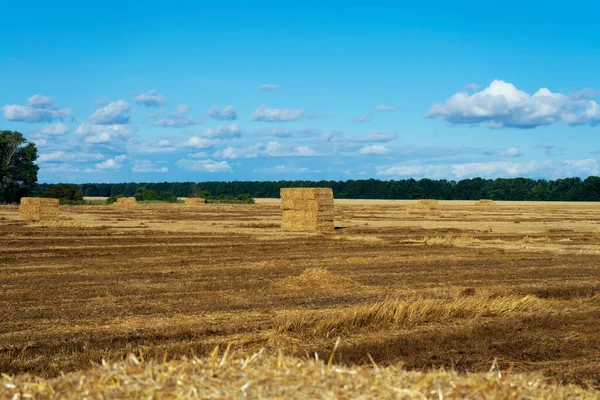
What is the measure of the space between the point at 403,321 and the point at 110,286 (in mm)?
7257

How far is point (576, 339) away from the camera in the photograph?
10.8 meters

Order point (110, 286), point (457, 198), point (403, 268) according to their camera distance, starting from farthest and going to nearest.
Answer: point (457, 198), point (403, 268), point (110, 286)

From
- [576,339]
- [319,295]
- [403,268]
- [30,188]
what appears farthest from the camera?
[30,188]

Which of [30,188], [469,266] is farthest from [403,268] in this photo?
[30,188]

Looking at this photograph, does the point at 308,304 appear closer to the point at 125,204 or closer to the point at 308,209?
the point at 308,209

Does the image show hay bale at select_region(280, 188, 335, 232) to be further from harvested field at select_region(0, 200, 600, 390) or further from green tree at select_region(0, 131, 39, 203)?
green tree at select_region(0, 131, 39, 203)

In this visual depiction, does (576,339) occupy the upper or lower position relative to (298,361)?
lower

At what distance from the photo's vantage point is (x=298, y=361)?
484 cm

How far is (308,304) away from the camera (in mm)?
13453

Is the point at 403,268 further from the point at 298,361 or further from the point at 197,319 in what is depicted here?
the point at 298,361

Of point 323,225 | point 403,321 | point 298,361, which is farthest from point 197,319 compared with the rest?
point 323,225

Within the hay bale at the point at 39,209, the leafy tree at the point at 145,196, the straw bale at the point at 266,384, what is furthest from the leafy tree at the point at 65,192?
the straw bale at the point at 266,384

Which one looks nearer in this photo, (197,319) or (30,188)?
(197,319)

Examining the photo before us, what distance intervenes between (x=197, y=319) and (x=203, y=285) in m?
4.26
